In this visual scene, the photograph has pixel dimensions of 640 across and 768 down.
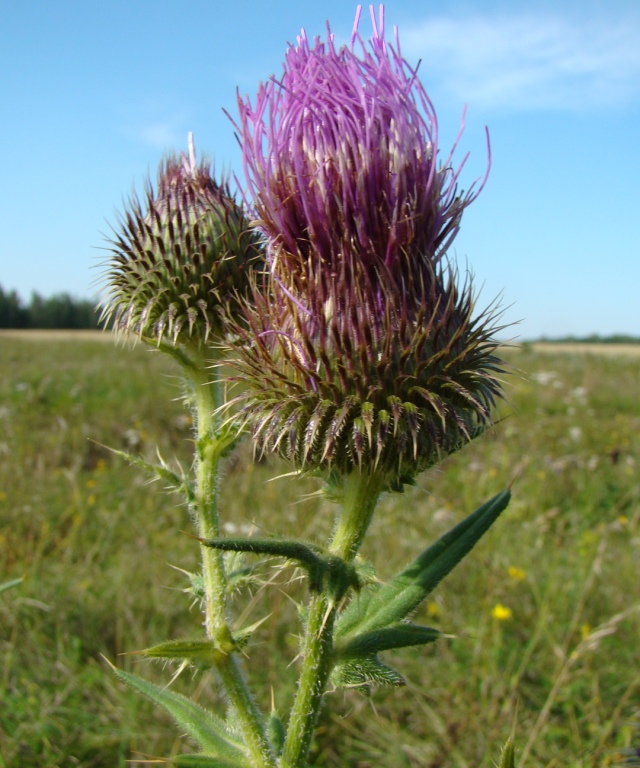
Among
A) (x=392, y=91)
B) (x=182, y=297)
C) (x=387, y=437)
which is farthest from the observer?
(x=182, y=297)

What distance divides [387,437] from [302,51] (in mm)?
1265

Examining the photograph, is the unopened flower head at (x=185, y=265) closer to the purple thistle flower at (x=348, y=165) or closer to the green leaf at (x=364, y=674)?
the purple thistle flower at (x=348, y=165)

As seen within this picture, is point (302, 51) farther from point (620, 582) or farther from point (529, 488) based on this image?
point (529, 488)

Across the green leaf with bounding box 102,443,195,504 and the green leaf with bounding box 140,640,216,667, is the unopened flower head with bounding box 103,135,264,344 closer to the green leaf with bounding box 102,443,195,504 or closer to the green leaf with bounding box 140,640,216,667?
the green leaf with bounding box 102,443,195,504

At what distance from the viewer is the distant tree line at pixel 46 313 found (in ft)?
201

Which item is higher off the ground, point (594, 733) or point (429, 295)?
point (429, 295)

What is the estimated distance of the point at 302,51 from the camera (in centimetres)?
206

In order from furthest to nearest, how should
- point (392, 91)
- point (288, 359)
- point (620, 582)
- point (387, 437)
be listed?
point (620, 582) < point (392, 91) < point (288, 359) < point (387, 437)

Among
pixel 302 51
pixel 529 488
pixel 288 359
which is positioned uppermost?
pixel 302 51

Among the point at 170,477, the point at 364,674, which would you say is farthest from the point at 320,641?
the point at 170,477

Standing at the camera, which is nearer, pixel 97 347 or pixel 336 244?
pixel 336 244

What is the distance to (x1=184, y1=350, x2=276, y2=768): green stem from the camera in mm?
1982

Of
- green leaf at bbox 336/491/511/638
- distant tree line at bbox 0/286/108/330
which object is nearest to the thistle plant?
green leaf at bbox 336/491/511/638

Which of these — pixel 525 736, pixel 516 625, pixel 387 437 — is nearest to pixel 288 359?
pixel 387 437
